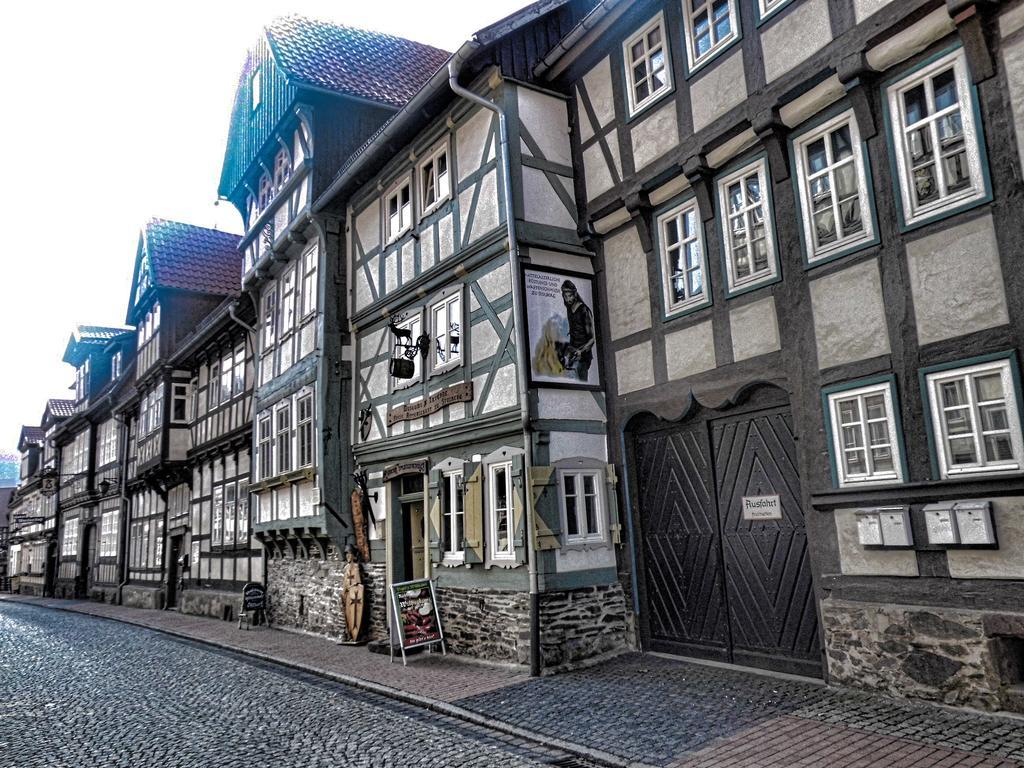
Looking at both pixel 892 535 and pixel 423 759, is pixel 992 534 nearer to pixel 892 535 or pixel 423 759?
pixel 892 535

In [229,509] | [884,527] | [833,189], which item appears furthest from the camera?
[229,509]

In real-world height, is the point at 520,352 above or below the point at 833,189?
below

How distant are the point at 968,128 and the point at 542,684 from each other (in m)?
7.20

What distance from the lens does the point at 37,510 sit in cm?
4566

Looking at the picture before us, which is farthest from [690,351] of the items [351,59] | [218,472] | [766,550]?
[218,472]

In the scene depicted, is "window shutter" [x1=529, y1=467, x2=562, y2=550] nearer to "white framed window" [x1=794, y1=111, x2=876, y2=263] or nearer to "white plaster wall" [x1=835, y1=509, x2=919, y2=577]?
"white plaster wall" [x1=835, y1=509, x2=919, y2=577]

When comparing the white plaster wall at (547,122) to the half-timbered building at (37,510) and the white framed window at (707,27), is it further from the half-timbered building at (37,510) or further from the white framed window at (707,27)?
the half-timbered building at (37,510)

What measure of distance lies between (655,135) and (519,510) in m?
5.24

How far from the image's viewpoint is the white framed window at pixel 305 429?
1571cm

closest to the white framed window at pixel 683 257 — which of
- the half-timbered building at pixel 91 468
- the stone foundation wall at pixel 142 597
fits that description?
the stone foundation wall at pixel 142 597

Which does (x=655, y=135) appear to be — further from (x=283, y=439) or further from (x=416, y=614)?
(x=283, y=439)

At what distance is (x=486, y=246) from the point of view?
37.8 feet

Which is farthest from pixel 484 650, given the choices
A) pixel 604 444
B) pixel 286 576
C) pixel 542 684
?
pixel 286 576

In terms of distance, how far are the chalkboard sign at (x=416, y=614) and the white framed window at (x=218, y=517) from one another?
11576 millimetres
